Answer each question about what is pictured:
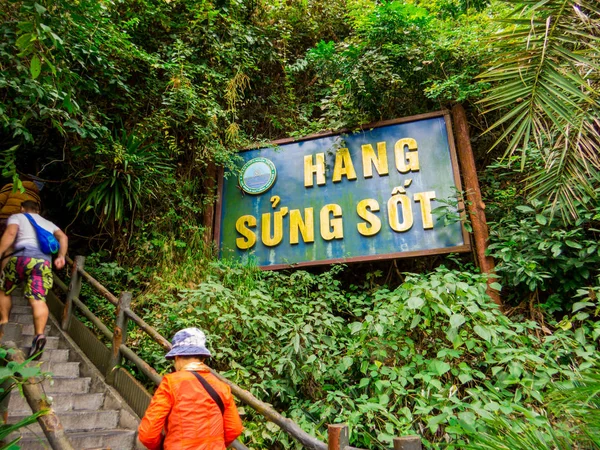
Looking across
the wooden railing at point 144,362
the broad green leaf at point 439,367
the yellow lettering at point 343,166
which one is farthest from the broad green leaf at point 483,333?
the yellow lettering at point 343,166

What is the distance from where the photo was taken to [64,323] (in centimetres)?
451

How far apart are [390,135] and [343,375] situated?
306cm

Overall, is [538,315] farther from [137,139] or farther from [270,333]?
[137,139]

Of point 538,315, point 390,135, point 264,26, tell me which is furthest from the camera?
point 264,26

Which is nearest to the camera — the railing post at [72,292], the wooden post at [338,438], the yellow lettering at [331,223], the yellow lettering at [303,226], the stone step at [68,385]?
the wooden post at [338,438]

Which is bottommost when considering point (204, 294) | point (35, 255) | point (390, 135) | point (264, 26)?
point (204, 294)

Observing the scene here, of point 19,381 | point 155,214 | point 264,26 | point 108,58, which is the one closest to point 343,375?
point 19,381

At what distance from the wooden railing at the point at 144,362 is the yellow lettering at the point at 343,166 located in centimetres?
290

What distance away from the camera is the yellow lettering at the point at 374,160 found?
5098 mm

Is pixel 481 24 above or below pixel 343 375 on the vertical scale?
above

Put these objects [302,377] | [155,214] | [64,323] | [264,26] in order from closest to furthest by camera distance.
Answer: [302,377], [64,323], [155,214], [264,26]

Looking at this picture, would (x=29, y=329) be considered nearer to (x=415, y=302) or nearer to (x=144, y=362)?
(x=144, y=362)

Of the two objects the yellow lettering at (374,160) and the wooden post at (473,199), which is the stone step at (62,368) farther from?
the wooden post at (473,199)

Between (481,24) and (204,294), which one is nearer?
(204,294)
